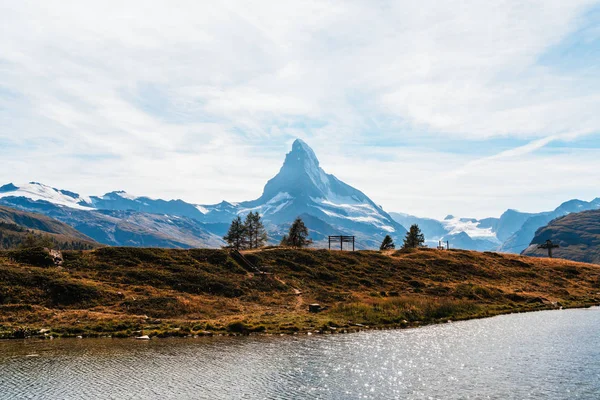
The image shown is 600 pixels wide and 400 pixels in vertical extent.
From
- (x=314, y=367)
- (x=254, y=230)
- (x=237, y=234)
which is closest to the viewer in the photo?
(x=314, y=367)

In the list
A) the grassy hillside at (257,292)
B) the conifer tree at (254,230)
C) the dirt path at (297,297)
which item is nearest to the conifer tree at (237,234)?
the conifer tree at (254,230)

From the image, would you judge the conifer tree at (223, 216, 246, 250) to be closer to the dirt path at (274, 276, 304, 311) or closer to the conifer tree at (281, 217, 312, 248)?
the conifer tree at (281, 217, 312, 248)

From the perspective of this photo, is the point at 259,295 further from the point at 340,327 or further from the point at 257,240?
the point at 257,240

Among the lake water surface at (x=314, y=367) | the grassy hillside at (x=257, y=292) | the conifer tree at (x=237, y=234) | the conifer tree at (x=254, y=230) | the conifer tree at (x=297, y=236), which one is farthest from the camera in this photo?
the conifer tree at (x=254, y=230)

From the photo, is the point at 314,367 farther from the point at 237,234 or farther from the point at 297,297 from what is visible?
the point at 237,234

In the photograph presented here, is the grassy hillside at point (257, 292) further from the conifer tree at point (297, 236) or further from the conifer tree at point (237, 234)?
the conifer tree at point (237, 234)

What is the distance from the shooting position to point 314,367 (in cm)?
3734

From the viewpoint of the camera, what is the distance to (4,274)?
63.6m

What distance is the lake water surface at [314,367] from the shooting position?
3092 centimetres

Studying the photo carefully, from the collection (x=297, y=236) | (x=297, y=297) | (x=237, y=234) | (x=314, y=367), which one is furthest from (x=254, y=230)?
(x=314, y=367)

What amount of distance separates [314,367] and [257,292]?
136 feet

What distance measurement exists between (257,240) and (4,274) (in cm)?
9318

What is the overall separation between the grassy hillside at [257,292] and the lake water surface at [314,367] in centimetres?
724

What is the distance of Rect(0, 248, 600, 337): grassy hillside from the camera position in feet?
182
